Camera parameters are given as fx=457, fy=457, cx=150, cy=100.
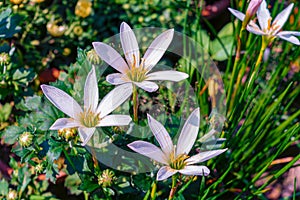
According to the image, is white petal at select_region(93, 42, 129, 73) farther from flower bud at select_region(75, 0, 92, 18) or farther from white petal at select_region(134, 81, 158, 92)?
flower bud at select_region(75, 0, 92, 18)

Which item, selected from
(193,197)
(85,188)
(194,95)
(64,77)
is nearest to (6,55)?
(64,77)

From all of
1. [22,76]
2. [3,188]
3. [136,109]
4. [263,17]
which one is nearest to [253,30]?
[263,17]

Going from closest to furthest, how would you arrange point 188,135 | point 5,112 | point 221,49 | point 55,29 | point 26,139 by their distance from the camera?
point 188,135
point 26,139
point 5,112
point 55,29
point 221,49

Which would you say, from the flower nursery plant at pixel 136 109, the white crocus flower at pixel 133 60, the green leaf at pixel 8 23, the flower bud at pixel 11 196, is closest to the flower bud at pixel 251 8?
the flower nursery plant at pixel 136 109

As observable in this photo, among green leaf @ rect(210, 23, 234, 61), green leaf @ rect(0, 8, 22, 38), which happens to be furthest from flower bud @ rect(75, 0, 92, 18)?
green leaf @ rect(210, 23, 234, 61)

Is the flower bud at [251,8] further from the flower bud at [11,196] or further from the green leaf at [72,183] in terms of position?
the flower bud at [11,196]

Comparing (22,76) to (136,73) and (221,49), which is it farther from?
(221,49)
